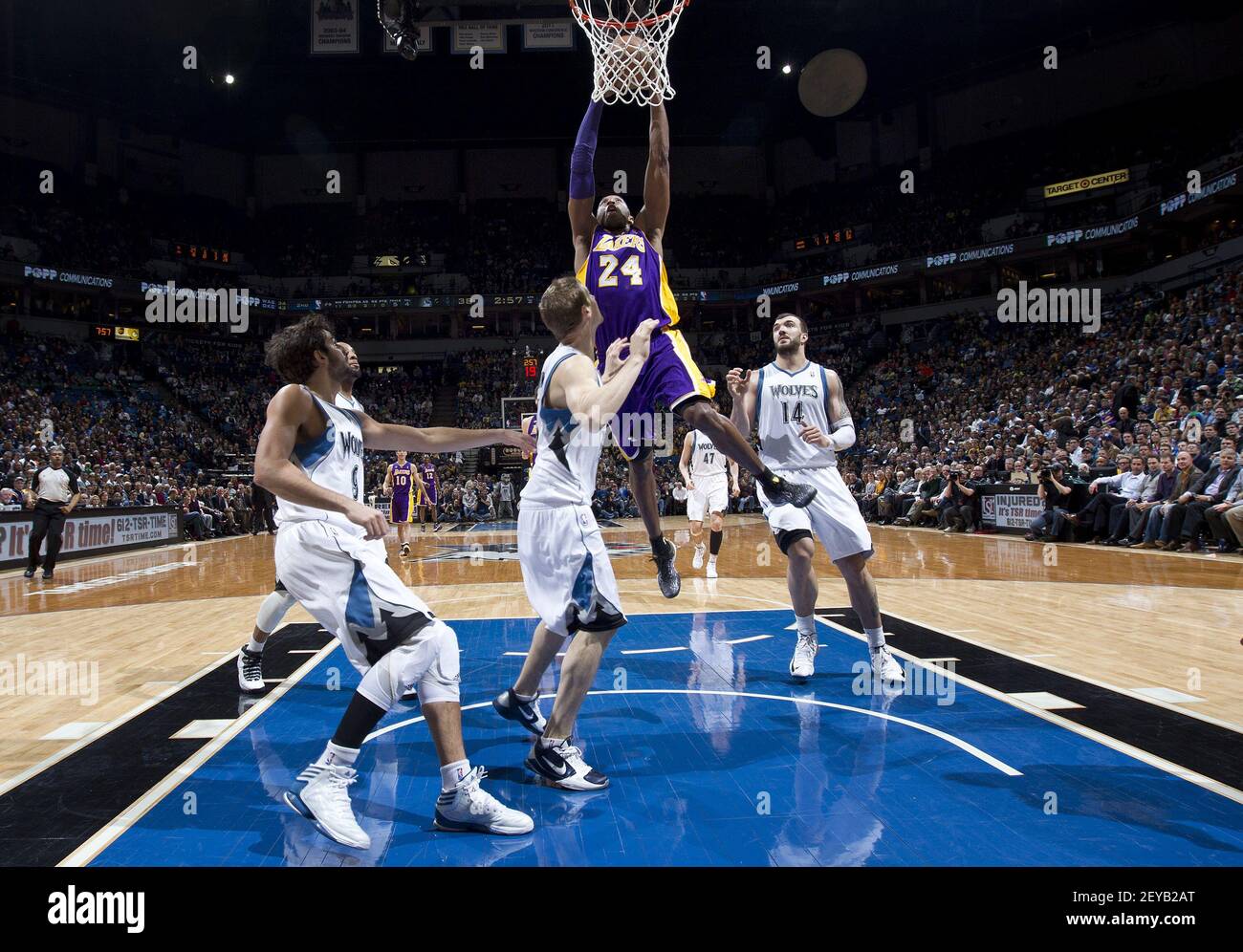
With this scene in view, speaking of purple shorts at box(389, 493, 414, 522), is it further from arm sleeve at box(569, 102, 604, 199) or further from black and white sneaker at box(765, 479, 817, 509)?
black and white sneaker at box(765, 479, 817, 509)

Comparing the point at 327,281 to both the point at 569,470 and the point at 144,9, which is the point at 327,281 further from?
the point at 569,470

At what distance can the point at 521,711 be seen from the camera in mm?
3865

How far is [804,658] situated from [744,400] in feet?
5.30

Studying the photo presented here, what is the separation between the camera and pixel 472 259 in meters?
38.5

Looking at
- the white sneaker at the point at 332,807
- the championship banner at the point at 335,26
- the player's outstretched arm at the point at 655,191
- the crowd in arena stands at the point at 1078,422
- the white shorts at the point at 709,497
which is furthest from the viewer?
the championship banner at the point at 335,26

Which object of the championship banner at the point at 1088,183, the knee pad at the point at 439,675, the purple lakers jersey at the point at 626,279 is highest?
the championship banner at the point at 1088,183

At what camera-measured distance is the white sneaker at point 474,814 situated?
2.74m

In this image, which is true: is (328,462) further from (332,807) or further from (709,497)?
(709,497)

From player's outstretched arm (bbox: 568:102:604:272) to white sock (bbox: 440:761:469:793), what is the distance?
9.34 feet

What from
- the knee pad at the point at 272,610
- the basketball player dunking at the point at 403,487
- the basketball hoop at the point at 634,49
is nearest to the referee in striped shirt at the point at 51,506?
the basketball player dunking at the point at 403,487

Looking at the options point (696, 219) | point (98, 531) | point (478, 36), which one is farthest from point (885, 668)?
point (696, 219)

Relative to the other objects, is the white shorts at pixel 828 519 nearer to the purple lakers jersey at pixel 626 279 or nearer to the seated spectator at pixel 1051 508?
the purple lakers jersey at pixel 626 279

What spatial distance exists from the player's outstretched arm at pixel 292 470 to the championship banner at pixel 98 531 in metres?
12.6
